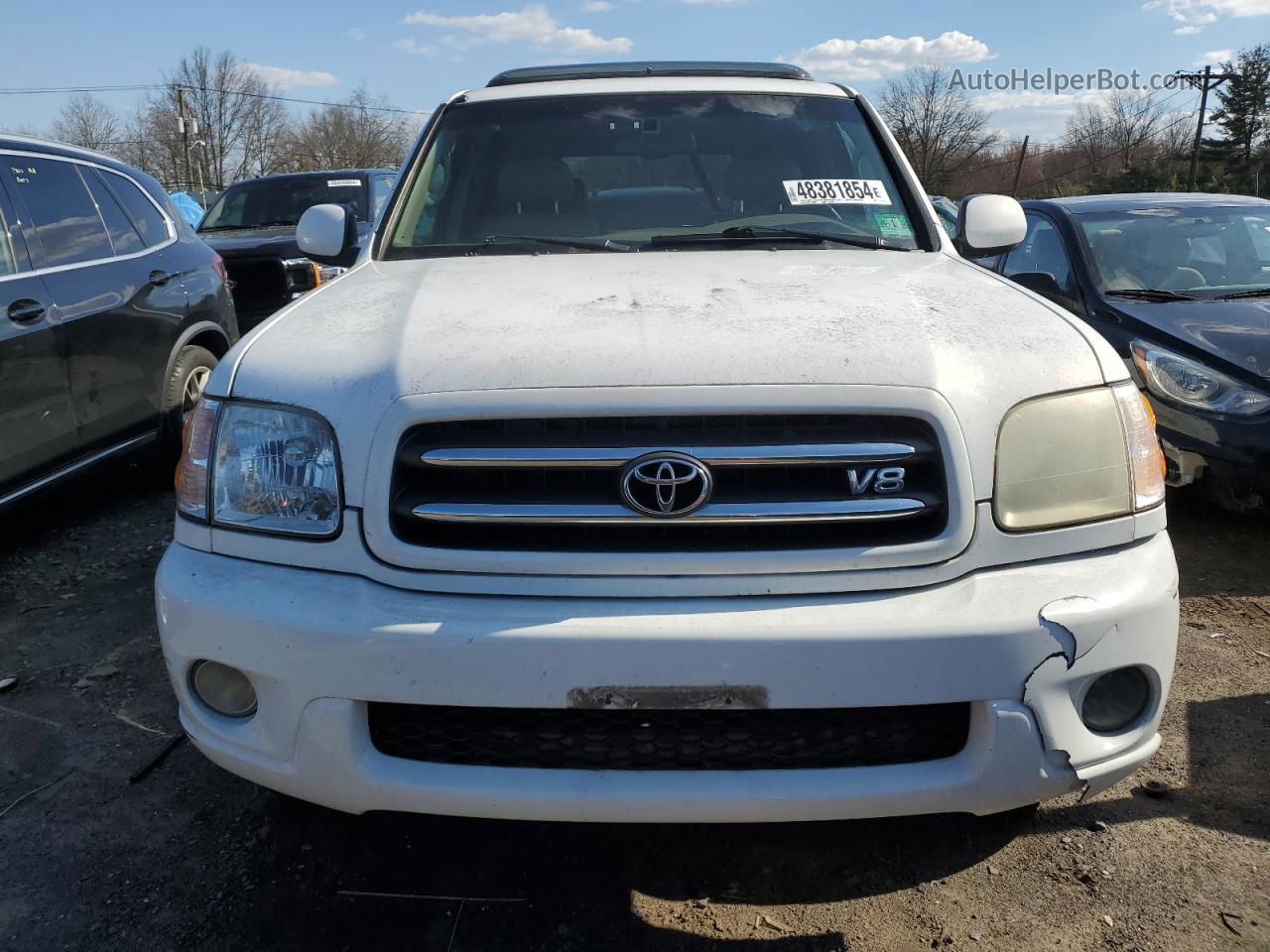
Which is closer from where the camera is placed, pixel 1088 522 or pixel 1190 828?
pixel 1088 522

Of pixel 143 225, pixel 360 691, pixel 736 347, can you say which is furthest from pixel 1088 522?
pixel 143 225

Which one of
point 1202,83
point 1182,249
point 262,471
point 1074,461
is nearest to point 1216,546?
point 1182,249

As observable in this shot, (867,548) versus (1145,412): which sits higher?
(1145,412)

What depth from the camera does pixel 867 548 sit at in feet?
6.06

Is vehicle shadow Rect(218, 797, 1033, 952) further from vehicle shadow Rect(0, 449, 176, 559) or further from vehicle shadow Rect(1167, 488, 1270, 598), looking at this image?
vehicle shadow Rect(0, 449, 176, 559)

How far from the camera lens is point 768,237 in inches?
113

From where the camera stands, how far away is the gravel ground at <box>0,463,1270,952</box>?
2.08 metres

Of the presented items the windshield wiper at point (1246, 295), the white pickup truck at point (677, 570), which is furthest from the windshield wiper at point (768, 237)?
the windshield wiper at point (1246, 295)

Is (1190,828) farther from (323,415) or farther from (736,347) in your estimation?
(323,415)

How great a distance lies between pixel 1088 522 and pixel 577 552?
100 centimetres

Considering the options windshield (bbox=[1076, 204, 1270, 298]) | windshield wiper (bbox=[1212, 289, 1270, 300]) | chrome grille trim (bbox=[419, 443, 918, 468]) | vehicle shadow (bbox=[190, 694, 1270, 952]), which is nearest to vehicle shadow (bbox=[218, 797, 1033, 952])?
vehicle shadow (bbox=[190, 694, 1270, 952])

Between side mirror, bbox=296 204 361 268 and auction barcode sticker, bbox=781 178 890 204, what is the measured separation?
4.63 ft

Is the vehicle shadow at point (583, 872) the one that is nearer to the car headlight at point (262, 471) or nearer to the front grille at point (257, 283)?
the car headlight at point (262, 471)

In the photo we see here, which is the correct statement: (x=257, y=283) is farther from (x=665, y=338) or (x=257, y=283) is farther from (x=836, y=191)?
(x=665, y=338)
